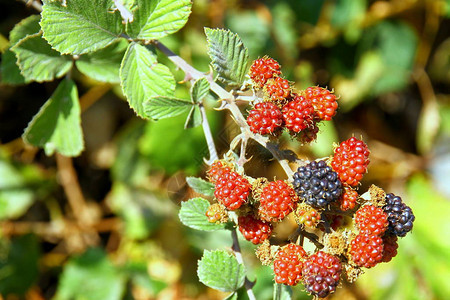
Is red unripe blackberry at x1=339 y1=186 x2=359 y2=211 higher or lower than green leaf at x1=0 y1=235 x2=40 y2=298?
higher

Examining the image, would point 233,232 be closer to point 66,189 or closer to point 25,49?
point 25,49

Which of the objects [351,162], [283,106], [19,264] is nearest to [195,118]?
[283,106]

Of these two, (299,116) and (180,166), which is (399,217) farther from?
(180,166)

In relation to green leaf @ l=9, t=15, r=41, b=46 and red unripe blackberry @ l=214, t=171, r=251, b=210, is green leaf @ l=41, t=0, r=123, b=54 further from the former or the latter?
red unripe blackberry @ l=214, t=171, r=251, b=210

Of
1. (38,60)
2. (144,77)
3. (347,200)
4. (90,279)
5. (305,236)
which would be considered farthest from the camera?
(90,279)

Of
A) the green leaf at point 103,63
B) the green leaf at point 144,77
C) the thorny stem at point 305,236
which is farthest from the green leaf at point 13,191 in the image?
the thorny stem at point 305,236

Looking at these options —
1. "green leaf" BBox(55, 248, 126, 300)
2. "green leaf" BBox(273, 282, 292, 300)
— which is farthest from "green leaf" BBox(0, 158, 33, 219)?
"green leaf" BBox(273, 282, 292, 300)
